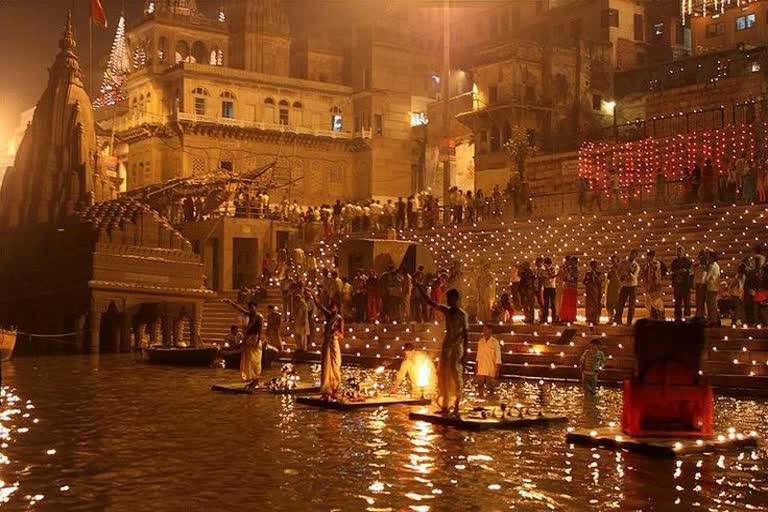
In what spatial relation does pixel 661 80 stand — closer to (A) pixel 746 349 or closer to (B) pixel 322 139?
(B) pixel 322 139

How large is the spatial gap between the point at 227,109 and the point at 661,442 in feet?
163

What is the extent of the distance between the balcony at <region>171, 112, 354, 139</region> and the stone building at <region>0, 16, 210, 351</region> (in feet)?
73.8

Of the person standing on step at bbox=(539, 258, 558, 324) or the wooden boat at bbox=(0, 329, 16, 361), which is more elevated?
the person standing on step at bbox=(539, 258, 558, 324)

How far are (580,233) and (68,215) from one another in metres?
15.6

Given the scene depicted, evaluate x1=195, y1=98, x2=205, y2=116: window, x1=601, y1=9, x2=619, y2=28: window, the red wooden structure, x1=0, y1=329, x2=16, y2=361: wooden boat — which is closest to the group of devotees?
the red wooden structure

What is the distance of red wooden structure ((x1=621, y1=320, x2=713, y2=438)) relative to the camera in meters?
11.2

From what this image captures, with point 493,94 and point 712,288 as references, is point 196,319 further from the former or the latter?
point 493,94

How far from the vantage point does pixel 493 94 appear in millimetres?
50156

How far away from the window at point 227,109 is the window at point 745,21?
28.0 meters

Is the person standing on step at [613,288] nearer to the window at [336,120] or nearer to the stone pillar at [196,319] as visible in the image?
the stone pillar at [196,319]

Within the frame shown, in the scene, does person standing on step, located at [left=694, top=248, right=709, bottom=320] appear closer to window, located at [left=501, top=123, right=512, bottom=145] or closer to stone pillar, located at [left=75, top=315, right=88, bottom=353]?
stone pillar, located at [left=75, top=315, right=88, bottom=353]

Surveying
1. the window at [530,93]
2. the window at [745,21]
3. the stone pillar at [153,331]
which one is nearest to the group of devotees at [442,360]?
the stone pillar at [153,331]

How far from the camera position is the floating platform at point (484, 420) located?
41.3 feet

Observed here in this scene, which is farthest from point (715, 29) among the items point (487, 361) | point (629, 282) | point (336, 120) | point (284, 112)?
point (487, 361)
